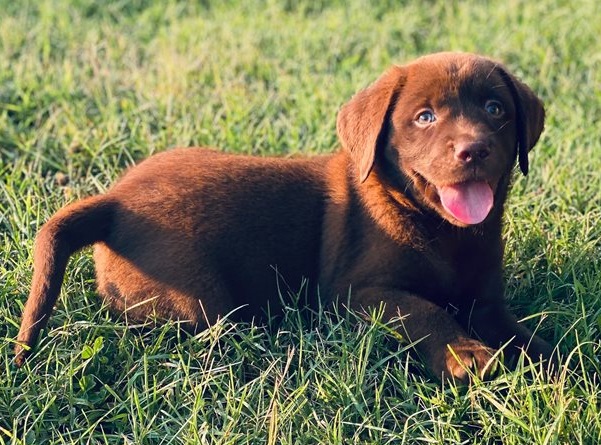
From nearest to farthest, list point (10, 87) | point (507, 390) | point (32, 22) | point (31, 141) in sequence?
point (507, 390), point (31, 141), point (10, 87), point (32, 22)

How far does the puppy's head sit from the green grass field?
1.88ft

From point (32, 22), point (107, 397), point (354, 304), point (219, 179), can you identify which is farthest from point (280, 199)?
point (32, 22)

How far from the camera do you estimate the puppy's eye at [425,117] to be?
4.07 meters

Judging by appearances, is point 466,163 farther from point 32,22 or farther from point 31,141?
point 32,22

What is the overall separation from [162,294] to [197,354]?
A: 0.95ft

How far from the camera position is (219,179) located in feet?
13.8

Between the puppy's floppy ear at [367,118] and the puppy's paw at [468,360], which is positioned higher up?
the puppy's floppy ear at [367,118]

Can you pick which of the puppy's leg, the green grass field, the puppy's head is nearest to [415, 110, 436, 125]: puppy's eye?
the puppy's head

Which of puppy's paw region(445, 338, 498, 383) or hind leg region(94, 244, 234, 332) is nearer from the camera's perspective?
puppy's paw region(445, 338, 498, 383)

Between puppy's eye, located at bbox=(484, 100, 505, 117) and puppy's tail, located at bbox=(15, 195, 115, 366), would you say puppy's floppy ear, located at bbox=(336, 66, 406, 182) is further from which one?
puppy's tail, located at bbox=(15, 195, 115, 366)

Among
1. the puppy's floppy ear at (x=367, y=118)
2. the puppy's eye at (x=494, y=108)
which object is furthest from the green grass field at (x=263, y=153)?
the puppy's eye at (x=494, y=108)

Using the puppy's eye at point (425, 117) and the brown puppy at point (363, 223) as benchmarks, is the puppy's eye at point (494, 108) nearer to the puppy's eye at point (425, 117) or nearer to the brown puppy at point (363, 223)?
the brown puppy at point (363, 223)

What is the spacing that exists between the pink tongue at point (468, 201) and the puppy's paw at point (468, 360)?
472 mm

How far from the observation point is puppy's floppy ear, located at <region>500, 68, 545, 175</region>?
414 cm
